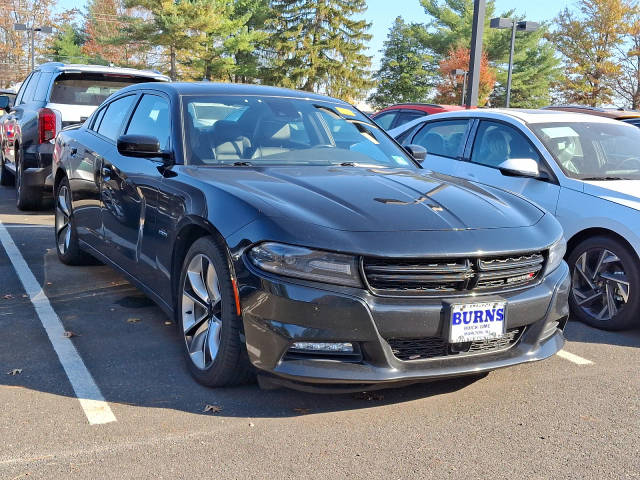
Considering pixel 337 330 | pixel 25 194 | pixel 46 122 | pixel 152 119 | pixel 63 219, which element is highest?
pixel 152 119

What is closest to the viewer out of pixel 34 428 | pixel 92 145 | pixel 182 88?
pixel 34 428

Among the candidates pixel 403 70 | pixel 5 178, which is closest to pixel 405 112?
pixel 5 178

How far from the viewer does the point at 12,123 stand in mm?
9633

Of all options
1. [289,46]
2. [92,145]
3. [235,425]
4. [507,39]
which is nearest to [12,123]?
[92,145]

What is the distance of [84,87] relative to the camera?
8.73 m

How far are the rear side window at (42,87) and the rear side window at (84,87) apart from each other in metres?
0.20

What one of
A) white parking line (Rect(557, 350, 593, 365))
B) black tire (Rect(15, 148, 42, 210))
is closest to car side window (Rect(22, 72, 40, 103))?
black tire (Rect(15, 148, 42, 210))

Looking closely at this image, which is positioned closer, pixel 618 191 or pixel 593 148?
pixel 618 191

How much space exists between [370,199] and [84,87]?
6284mm

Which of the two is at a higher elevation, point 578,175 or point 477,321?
point 578,175

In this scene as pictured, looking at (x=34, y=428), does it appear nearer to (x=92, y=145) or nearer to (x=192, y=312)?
(x=192, y=312)

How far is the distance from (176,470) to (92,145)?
134 inches

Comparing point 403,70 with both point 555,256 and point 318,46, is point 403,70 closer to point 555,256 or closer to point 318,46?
point 318,46

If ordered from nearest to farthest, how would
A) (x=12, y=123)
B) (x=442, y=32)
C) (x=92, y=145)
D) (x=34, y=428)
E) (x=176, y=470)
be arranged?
1. (x=176, y=470)
2. (x=34, y=428)
3. (x=92, y=145)
4. (x=12, y=123)
5. (x=442, y=32)
